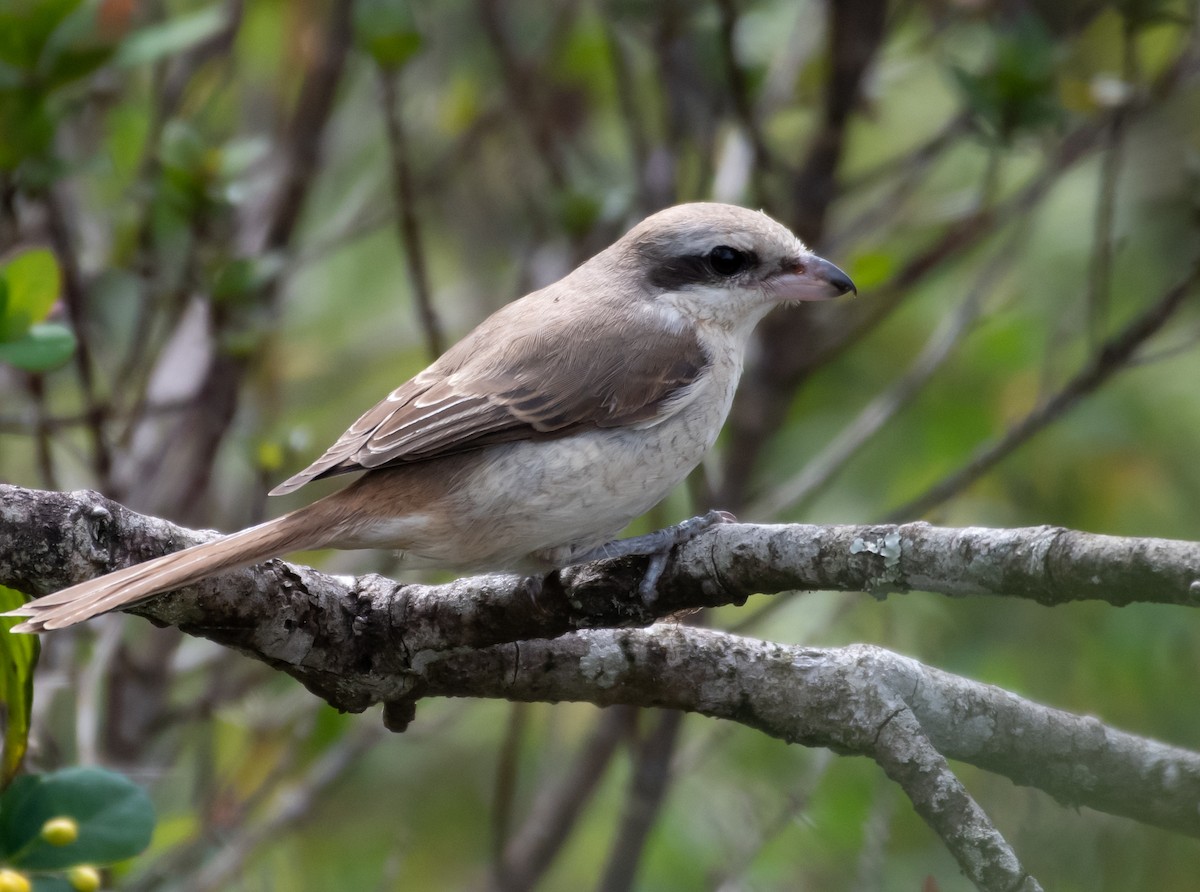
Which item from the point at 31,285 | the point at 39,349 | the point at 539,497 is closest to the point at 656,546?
the point at 539,497

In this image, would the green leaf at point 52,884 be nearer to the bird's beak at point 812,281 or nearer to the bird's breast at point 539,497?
the bird's breast at point 539,497

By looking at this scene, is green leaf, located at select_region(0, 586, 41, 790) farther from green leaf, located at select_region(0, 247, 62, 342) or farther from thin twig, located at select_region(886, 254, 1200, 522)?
thin twig, located at select_region(886, 254, 1200, 522)

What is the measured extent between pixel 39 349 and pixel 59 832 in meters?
1.02

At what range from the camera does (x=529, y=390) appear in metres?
3.35

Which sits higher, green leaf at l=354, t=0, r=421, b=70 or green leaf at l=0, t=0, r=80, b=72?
green leaf at l=354, t=0, r=421, b=70

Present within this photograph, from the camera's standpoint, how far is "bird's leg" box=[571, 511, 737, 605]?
103 inches

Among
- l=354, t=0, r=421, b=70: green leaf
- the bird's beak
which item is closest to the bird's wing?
the bird's beak

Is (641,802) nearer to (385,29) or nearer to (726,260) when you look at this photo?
(726,260)

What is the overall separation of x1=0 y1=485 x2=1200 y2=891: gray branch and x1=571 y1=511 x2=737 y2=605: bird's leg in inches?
0.9

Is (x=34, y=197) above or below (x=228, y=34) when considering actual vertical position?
below

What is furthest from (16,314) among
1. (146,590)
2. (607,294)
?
(607,294)

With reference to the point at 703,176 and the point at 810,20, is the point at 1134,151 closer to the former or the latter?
the point at 810,20

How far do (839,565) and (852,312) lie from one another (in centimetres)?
303

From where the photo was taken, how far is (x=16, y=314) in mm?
2826
